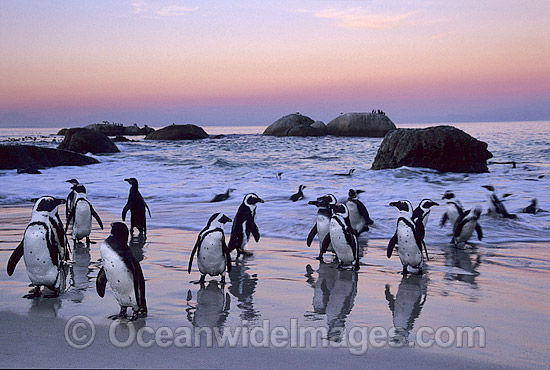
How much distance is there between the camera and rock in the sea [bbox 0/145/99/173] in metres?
20.5

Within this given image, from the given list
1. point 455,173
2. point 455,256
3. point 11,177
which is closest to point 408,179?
point 455,173

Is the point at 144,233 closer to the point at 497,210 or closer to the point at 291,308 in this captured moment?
the point at 291,308

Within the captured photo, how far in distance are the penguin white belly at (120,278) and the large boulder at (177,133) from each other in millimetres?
53020

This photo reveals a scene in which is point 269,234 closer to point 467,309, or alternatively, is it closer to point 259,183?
point 467,309

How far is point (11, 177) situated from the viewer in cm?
1795

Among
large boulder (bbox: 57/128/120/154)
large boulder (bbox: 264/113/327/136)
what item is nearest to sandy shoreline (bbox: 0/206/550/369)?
large boulder (bbox: 57/128/120/154)

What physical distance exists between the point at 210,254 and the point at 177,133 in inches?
2072

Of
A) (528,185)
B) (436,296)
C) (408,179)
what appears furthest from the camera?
(408,179)

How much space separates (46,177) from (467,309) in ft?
54.8

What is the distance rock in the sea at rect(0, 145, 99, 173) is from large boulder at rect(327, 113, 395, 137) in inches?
1595

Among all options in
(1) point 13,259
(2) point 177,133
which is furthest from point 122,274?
(2) point 177,133

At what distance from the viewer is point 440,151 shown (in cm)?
1881

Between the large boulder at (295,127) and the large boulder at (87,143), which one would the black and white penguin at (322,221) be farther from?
the large boulder at (295,127)

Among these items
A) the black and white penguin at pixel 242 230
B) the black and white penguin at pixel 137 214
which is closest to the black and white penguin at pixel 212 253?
the black and white penguin at pixel 242 230
